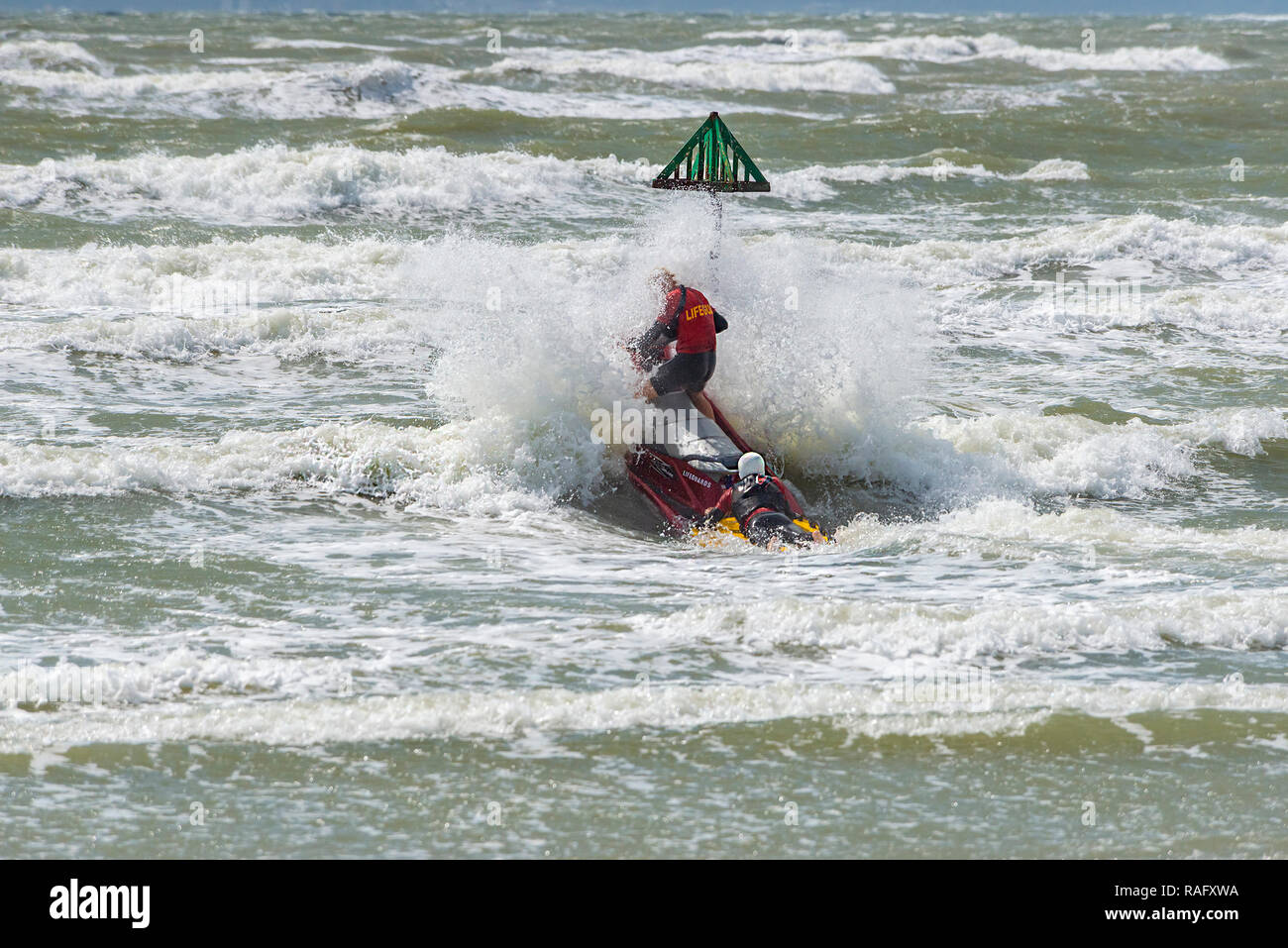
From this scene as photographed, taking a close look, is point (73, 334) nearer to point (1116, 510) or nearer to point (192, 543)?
point (192, 543)

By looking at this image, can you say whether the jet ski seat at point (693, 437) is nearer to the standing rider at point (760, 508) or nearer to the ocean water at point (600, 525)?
the standing rider at point (760, 508)

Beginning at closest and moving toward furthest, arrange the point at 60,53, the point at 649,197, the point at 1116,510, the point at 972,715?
the point at 972,715 < the point at 1116,510 < the point at 649,197 < the point at 60,53

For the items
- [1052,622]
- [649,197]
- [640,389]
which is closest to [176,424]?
[640,389]

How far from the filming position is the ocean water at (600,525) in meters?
6.15

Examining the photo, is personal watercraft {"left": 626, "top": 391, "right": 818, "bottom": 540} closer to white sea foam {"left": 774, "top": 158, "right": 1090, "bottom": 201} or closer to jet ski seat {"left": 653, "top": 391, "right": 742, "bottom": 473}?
jet ski seat {"left": 653, "top": 391, "right": 742, "bottom": 473}

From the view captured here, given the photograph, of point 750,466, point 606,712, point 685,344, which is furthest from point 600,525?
point 606,712

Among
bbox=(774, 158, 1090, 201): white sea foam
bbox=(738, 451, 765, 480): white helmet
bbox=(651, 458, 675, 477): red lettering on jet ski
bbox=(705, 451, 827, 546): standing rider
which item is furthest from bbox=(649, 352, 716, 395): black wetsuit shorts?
bbox=(774, 158, 1090, 201): white sea foam

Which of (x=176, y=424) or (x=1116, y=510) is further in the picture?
(x=176, y=424)

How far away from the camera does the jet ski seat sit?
10586mm

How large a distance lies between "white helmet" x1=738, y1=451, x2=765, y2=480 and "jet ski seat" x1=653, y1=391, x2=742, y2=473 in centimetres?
32

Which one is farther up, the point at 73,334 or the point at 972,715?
the point at 73,334
